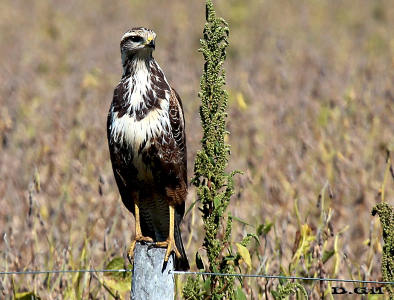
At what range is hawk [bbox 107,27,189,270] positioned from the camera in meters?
3.49

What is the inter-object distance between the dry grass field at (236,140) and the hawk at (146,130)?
375 mm

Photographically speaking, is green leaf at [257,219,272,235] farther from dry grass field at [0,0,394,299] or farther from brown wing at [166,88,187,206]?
brown wing at [166,88,187,206]

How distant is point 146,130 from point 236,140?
398 cm

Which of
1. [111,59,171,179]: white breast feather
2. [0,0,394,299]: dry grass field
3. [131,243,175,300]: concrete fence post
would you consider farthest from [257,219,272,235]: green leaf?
[131,243,175,300]: concrete fence post

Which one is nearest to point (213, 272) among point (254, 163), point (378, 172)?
point (254, 163)

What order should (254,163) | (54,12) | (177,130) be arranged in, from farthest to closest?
(54,12)
(254,163)
(177,130)

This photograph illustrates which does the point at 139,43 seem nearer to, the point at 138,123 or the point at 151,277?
the point at 138,123

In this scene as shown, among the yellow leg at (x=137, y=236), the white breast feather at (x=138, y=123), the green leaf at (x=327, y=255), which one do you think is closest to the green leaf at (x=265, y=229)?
the green leaf at (x=327, y=255)

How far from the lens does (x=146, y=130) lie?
137 inches

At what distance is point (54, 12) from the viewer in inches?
544

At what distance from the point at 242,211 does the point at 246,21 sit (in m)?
9.62

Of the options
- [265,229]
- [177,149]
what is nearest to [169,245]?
[177,149]

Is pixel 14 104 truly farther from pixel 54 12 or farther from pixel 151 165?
pixel 54 12

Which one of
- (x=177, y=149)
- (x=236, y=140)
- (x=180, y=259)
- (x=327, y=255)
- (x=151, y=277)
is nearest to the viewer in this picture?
(x=151, y=277)
